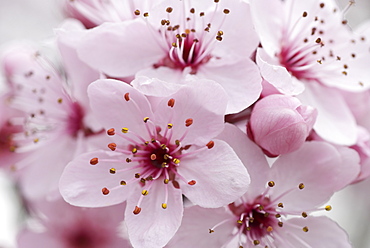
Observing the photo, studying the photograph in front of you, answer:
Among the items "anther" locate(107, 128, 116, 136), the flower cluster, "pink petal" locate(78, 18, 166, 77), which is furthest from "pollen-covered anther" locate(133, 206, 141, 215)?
"pink petal" locate(78, 18, 166, 77)

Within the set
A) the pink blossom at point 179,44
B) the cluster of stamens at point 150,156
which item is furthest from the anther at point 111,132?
the pink blossom at point 179,44

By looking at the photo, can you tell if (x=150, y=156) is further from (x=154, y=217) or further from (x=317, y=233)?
(x=317, y=233)

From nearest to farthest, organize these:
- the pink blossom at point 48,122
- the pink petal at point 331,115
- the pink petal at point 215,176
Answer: the pink petal at point 215,176 < the pink petal at point 331,115 < the pink blossom at point 48,122

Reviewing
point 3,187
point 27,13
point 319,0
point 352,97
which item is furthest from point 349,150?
point 27,13

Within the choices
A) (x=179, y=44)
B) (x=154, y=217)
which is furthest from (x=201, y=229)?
(x=179, y=44)

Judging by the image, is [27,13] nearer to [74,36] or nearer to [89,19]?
[89,19]

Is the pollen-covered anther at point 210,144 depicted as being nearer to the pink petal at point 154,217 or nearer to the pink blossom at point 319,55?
the pink petal at point 154,217

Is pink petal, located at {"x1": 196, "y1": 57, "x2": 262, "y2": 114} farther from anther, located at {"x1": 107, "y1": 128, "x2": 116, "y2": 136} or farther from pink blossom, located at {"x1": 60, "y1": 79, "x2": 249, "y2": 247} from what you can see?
anther, located at {"x1": 107, "y1": 128, "x2": 116, "y2": 136}
